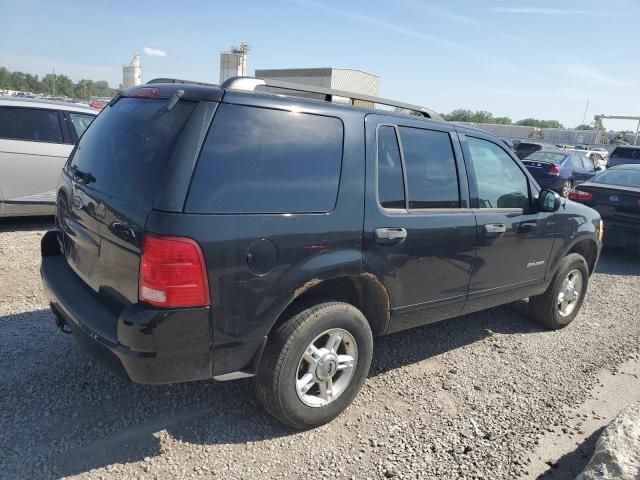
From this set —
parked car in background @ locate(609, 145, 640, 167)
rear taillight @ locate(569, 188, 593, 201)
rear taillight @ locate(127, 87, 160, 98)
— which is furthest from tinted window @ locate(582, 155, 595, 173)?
rear taillight @ locate(127, 87, 160, 98)

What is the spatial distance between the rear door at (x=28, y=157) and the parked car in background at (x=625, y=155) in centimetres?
1912

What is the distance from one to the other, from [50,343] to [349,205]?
2.50 m

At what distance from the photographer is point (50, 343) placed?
3701 mm

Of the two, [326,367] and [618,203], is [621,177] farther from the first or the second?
[326,367]

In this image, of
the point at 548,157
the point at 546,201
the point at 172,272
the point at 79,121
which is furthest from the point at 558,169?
the point at 172,272

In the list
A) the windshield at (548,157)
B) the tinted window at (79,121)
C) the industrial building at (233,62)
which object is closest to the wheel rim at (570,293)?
the tinted window at (79,121)

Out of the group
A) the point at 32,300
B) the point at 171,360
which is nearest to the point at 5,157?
the point at 32,300

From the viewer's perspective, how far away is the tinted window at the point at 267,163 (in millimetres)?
2393

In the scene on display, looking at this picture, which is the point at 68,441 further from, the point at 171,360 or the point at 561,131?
the point at 561,131

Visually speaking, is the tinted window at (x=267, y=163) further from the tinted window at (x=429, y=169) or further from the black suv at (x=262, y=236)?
the tinted window at (x=429, y=169)

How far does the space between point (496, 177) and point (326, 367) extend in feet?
6.96

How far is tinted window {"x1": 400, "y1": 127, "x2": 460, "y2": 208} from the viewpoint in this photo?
330 centimetres

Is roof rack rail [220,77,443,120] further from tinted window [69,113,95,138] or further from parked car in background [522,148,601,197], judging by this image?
parked car in background [522,148,601,197]

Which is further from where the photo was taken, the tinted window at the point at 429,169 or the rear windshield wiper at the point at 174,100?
the tinted window at the point at 429,169
